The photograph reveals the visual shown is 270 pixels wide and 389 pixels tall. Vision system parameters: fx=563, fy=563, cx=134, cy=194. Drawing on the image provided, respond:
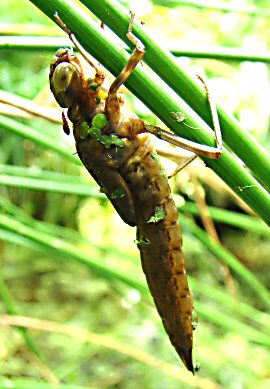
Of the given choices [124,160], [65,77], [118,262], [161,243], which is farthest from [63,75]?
[118,262]

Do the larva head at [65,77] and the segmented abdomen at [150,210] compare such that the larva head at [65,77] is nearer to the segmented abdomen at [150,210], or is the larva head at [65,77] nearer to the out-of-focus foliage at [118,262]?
the segmented abdomen at [150,210]

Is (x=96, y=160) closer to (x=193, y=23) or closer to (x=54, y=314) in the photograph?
(x=193, y=23)

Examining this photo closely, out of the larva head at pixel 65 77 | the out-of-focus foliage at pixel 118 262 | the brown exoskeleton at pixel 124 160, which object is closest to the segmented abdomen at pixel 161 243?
the brown exoskeleton at pixel 124 160

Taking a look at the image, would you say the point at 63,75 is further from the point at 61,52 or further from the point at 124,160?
the point at 124,160

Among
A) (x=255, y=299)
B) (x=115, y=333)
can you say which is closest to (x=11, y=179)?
(x=115, y=333)

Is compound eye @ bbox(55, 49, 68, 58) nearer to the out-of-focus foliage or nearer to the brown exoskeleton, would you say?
the brown exoskeleton

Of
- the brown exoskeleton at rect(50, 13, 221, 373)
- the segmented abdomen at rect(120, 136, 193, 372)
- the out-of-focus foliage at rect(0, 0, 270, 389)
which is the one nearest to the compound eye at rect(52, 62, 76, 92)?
the brown exoskeleton at rect(50, 13, 221, 373)
